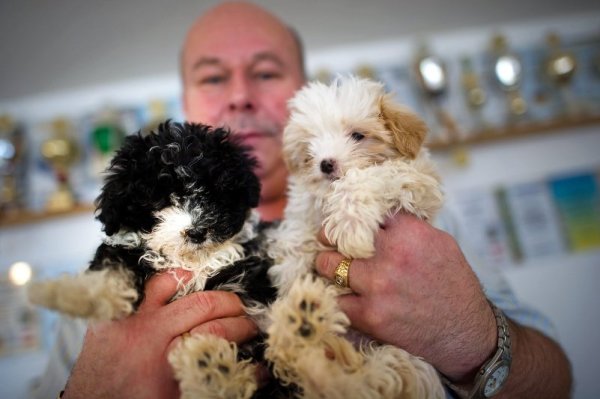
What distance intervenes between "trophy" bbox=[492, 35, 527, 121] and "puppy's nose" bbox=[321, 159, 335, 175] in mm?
2305

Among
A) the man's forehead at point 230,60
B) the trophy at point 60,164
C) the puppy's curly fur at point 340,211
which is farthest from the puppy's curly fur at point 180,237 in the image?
the trophy at point 60,164

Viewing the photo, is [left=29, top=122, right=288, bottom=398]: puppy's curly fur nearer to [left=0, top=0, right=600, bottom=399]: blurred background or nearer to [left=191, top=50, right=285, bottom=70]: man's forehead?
[left=191, top=50, right=285, bottom=70]: man's forehead

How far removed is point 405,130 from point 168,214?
671 mm

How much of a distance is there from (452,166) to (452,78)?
0.74 meters

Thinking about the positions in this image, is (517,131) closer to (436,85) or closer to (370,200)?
(436,85)

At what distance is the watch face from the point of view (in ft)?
3.11

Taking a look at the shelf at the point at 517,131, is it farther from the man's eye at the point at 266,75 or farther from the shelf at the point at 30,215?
the shelf at the point at 30,215

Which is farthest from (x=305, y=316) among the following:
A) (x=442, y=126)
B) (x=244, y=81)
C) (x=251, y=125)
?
(x=442, y=126)

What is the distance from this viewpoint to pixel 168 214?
0.79m

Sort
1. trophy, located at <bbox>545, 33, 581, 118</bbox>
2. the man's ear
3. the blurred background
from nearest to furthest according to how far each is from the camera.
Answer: the man's ear, the blurred background, trophy, located at <bbox>545, 33, 581, 118</bbox>

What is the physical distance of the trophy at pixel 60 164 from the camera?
2.24 meters

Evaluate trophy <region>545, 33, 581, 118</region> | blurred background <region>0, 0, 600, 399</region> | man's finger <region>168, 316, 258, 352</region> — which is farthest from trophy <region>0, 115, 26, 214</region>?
trophy <region>545, 33, 581, 118</region>

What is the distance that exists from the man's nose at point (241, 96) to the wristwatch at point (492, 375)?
1.27 m

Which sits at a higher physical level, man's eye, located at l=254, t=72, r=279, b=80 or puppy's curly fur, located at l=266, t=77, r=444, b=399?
man's eye, located at l=254, t=72, r=279, b=80
